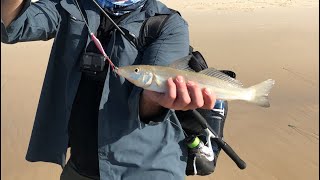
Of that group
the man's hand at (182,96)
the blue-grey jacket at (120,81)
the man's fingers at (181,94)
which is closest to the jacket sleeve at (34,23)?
the blue-grey jacket at (120,81)

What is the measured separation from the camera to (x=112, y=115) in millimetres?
2352

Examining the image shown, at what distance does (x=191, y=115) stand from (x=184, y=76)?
0.45 m

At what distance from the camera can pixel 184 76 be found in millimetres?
2164

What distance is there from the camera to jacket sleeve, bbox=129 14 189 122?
229cm

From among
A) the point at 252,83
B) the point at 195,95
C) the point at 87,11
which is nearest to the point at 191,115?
the point at 195,95

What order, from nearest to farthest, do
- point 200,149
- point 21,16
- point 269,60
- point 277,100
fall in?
1. point 21,16
2. point 200,149
3. point 277,100
4. point 269,60

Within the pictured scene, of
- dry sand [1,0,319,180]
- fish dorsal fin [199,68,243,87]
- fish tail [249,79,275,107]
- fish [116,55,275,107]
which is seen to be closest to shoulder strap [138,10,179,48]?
fish [116,55,275,107]

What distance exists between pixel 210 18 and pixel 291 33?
14.3ft

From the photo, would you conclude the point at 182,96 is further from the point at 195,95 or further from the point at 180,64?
the point at 180,64

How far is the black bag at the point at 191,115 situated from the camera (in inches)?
94.2

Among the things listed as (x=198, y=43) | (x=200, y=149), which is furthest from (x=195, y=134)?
(x=198, y=43)

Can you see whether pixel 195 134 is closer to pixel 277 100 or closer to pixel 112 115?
pixel 112 115

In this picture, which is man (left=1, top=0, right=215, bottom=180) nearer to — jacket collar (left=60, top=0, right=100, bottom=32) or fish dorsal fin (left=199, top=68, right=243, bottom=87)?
jacket collar (left=60, top=0, right=100, bottom=32)

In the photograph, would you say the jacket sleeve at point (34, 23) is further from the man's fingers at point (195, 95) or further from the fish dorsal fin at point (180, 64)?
A: the man's fingers at point (195, 95)
